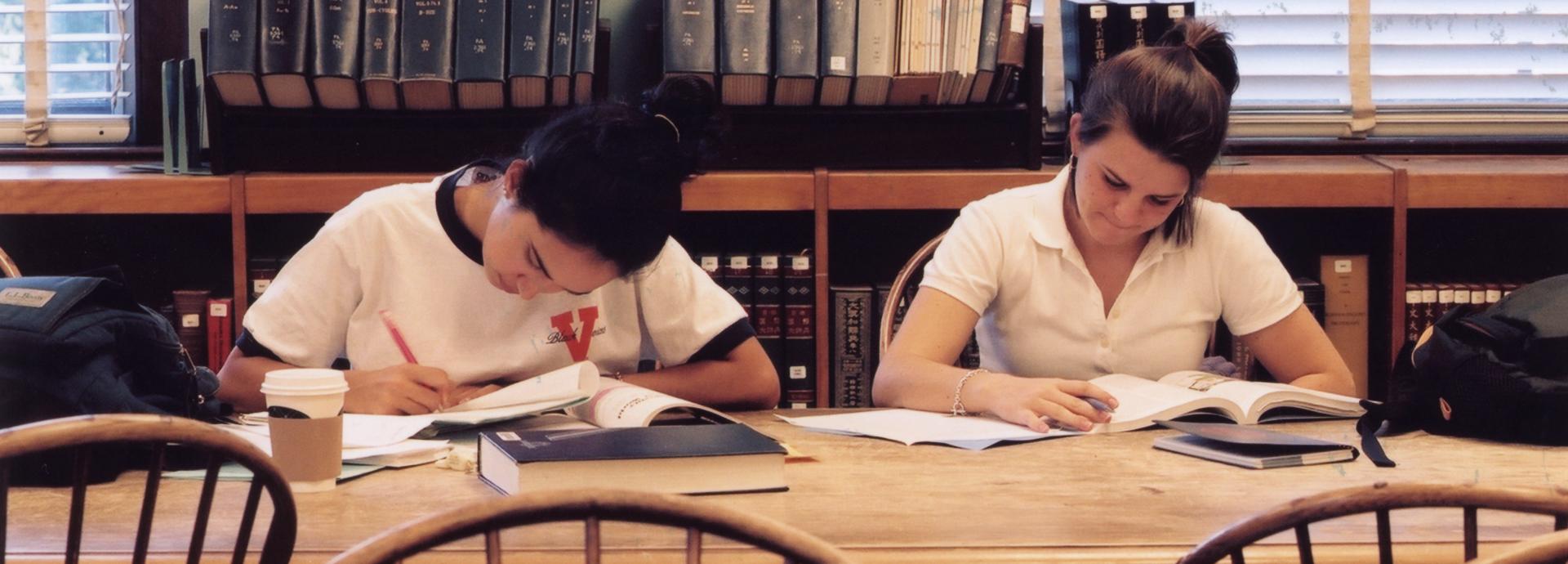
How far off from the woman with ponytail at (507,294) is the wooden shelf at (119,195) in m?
0.62

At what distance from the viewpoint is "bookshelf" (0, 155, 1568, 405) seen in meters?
2.35

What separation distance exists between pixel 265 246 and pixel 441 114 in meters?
0.53

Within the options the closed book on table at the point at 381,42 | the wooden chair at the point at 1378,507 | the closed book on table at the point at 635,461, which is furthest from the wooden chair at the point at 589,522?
the closed book on table at the point at 381,42

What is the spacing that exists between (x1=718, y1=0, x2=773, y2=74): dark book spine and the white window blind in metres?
1.20

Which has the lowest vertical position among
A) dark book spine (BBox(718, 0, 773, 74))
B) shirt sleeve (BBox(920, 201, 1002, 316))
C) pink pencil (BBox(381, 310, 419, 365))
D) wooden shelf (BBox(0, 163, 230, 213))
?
pink pencil (BBox(381, 310, 419, 365))

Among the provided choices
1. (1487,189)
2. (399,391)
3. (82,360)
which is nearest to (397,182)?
(399,391)

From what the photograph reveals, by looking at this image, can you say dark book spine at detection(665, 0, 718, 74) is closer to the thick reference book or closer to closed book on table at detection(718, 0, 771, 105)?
closed book on table at detection(718, 0, 771, 105)

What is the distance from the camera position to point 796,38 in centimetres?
239

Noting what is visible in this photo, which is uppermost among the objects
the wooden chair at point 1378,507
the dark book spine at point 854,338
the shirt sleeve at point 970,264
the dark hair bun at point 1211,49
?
the dark hair bun at point 1211,49

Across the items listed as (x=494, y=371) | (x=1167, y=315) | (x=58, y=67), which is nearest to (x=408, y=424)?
(x=494, y=371)

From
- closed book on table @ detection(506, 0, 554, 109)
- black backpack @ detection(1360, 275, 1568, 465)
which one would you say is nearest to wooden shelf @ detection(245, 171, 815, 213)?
closed book on table @ detection(506, 0, 554, 109)

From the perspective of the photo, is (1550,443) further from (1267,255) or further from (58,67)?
(58,67)

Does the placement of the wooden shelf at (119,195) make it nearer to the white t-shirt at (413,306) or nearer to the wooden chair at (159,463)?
the white t-shirt at (413,306)

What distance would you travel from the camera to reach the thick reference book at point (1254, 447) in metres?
1.39
